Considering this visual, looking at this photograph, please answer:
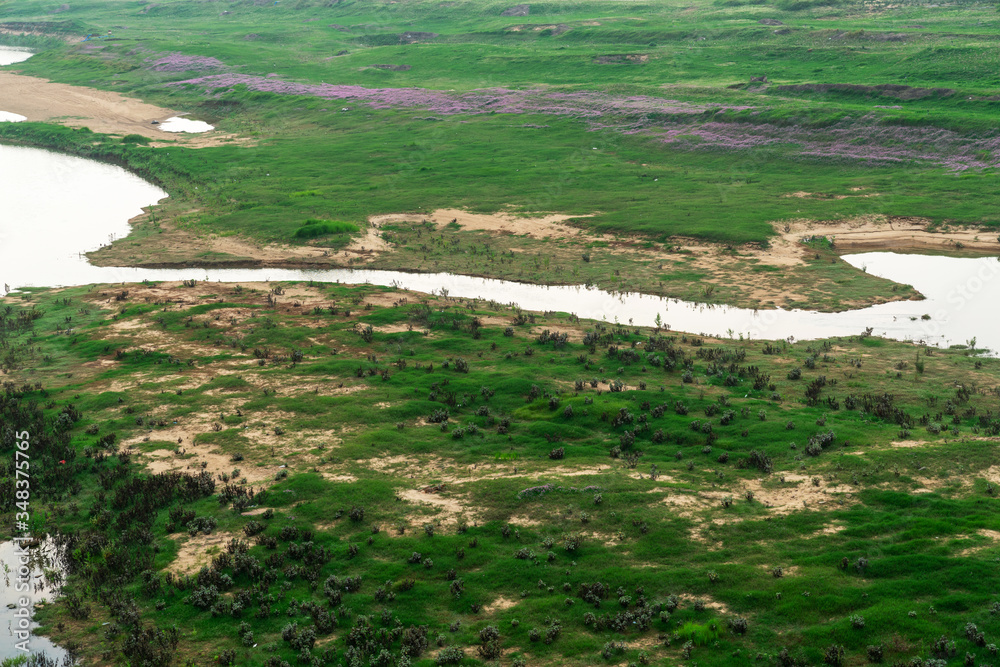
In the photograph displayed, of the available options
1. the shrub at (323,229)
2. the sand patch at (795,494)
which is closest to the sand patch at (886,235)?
the sand patch at (795,494)

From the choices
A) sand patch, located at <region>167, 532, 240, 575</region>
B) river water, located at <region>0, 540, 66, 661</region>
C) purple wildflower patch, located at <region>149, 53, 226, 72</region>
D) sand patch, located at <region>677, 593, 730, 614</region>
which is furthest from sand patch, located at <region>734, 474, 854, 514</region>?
purple wildflower patch, located at <region>149, 53, 226, 72</region>

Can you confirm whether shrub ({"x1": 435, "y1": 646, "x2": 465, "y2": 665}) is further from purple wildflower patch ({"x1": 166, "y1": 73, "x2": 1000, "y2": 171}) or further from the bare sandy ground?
the bare sandy ground

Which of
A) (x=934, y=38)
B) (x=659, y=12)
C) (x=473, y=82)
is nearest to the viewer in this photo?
(x=934, y=38)

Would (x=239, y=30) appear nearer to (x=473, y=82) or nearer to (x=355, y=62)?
(x=355, y=62)

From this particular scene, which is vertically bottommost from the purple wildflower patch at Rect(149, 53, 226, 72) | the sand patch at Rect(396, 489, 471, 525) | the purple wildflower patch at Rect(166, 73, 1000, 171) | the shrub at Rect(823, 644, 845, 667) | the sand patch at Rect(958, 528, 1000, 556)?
the shrub at Rect(823, 644, 845, 667)

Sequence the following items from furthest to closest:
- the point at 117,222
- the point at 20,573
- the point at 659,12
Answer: the point at 659,12 < the point at 117,222 < the point at 20,573

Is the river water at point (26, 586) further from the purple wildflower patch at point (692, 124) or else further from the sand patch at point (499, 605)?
the purple wildflower patch at point (692, 124)

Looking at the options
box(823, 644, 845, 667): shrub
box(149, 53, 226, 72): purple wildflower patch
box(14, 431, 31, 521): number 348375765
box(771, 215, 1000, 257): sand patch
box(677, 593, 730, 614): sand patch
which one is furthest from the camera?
box(149, 53, 226, 72): purple wildflower patch

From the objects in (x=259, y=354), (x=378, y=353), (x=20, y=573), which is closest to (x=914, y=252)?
(x=378, y=353)
